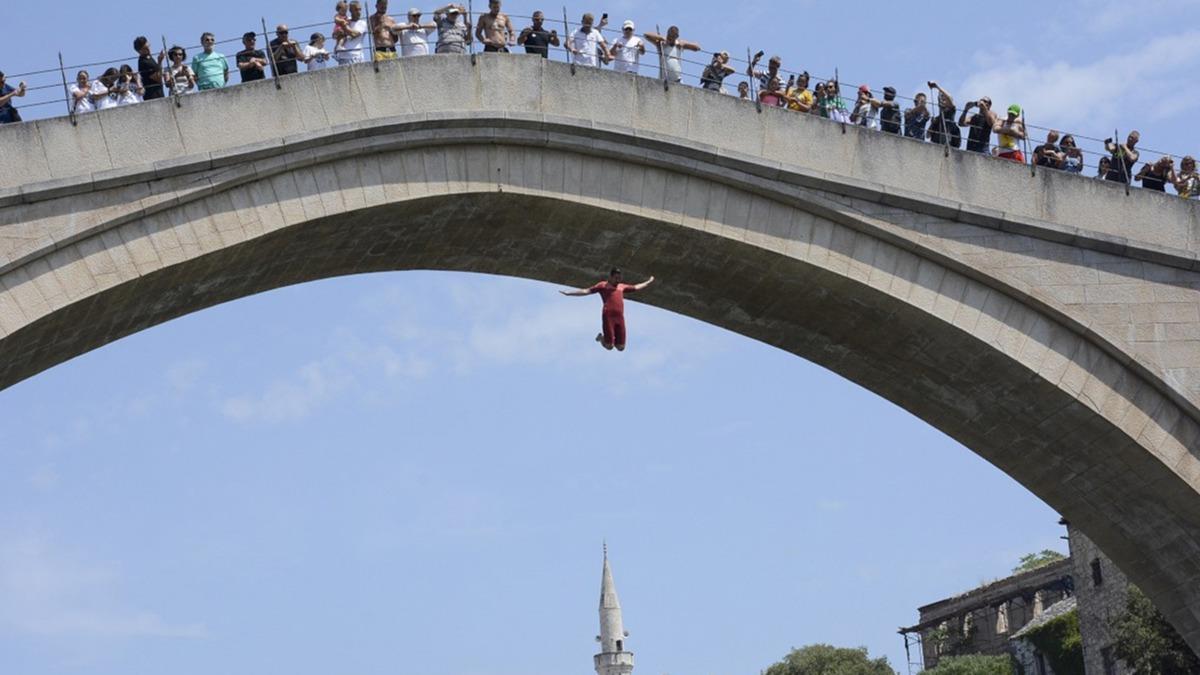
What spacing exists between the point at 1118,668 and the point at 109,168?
47093 millimetres

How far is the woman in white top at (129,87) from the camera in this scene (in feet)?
84.4

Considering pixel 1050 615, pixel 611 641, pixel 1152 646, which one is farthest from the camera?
pixel 611 641

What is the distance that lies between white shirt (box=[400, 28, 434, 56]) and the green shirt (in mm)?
2259

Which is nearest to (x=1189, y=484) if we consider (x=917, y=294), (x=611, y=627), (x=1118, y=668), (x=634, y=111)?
(x=917, y=294)

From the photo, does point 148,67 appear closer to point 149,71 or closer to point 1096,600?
point 149,71

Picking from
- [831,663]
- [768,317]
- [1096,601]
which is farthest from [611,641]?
[768,317]

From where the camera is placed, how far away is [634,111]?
27281mm

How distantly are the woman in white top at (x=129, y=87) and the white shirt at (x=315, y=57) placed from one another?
81.2 inches

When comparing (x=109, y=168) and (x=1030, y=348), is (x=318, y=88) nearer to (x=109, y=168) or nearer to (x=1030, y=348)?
(x=109, y=168)

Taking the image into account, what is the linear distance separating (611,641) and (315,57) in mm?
94000

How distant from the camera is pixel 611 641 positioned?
119m

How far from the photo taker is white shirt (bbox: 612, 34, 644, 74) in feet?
91.7

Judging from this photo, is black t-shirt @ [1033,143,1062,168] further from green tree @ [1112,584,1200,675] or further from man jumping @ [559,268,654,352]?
green tree @ [1112,584,1200,675]

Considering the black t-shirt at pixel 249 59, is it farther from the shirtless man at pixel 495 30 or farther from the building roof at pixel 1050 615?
the building roof at pixel 1050 615
